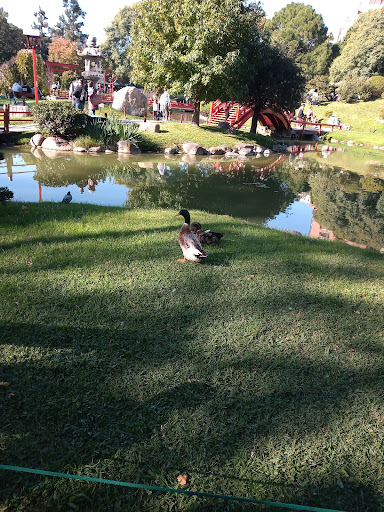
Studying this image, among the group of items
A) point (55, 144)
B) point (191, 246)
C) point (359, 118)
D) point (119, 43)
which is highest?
point (119, 43)

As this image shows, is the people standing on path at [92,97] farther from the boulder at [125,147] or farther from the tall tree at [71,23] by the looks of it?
the tall tree at [71,23]

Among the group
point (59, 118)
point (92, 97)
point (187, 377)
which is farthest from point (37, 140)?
point (187, 377)

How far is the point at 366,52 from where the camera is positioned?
4172cm

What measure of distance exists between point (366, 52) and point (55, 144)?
41.9 metres

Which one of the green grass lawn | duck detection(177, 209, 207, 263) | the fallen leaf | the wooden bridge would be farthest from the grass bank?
the fallen leaf

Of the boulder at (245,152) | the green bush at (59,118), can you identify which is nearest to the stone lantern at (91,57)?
the green bush at (59,118)

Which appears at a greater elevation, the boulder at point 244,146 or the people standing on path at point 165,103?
the people standing on path at point 165,103

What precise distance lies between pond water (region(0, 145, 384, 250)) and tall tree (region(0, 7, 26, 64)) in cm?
3873

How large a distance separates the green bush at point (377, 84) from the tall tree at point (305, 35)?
1308cm

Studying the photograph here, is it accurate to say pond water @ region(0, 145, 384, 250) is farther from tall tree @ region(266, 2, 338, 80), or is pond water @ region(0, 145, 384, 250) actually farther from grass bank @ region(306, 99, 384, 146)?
tall tree @ region(266, 2, 338, 80)

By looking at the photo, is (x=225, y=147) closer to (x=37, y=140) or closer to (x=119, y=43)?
(x=37, y=140)

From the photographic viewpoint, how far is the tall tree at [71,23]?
66500mm

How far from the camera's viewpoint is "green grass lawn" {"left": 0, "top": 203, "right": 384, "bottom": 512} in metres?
2.03

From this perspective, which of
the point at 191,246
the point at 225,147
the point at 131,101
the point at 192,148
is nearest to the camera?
the point at 191,246
